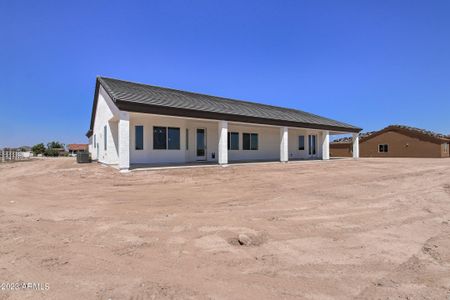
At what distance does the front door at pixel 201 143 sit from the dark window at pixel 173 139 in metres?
1.94

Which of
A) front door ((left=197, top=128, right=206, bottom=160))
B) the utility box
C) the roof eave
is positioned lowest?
the utility box

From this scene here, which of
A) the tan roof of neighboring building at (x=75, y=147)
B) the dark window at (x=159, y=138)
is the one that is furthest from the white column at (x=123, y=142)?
the tan roof of neighboring building at (x=75, y=147)

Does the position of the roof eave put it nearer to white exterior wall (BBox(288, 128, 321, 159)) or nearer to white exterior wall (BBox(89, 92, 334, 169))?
white exterior wall (BBox(89, 92, 334, 169))

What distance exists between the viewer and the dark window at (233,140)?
20750 millimetres

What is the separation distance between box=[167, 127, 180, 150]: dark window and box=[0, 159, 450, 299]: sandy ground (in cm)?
881

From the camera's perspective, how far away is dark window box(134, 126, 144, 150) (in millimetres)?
15682

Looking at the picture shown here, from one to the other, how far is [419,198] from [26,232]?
9499 mm

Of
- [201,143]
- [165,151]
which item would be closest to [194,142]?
[201,143]

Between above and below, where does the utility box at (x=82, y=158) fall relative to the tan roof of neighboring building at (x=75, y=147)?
below

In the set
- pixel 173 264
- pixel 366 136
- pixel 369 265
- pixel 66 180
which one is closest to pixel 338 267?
pixel 369 265

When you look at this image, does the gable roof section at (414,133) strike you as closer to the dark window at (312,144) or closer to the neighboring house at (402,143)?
the neighboring house at (402,143)

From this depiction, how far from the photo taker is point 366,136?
39.8 metres

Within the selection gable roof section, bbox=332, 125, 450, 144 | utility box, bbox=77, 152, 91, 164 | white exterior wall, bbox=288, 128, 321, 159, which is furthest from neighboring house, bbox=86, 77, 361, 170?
gable roof section, bbox=332, 125, 450, 144

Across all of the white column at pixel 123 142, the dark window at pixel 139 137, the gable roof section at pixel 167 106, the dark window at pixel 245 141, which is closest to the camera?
the white column at pixel 123 142
